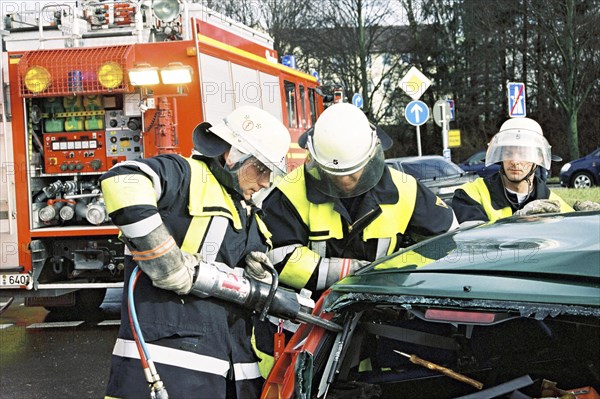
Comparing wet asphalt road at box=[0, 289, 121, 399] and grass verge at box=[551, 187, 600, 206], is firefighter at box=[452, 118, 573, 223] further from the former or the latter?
grass verge at box=[551, 187, 600, 206]

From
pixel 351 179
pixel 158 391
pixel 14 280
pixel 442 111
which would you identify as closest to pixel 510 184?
pixel 351 179

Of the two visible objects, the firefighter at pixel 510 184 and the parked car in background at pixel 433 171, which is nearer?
the firefighter at pixel 510 184

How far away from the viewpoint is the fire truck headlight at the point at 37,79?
7.11 metres

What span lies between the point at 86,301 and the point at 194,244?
18.1ft

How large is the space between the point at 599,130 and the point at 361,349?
29.9 meters

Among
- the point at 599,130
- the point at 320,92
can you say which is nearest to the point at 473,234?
the point at 320,92

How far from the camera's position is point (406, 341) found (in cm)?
282

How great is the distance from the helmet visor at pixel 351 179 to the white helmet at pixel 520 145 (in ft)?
3.06

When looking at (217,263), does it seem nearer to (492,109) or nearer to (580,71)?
(580,71)

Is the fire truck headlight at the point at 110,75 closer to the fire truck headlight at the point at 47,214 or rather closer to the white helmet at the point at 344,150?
the fire truck headlight at the point at 47,214

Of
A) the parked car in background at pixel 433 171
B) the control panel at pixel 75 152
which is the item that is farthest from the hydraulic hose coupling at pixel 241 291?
the parked car in background at pixel 433 171

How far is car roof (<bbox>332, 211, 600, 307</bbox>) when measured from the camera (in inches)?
83.2

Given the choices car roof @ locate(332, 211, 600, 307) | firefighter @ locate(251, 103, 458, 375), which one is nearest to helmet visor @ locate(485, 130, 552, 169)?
firefighter @ locate(251, 103, 458, 375)

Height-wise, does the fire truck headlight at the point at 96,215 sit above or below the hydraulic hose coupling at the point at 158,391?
above
